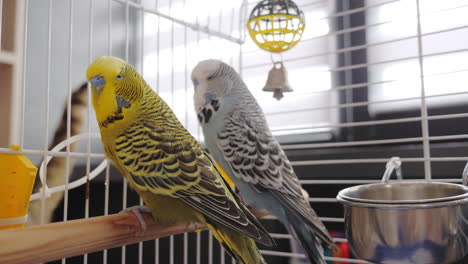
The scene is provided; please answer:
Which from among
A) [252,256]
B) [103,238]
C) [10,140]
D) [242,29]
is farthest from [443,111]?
[10,140]

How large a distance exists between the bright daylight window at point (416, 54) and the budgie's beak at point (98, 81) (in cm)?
93

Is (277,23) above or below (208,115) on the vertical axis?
above

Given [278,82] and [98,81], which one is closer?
[98,81]

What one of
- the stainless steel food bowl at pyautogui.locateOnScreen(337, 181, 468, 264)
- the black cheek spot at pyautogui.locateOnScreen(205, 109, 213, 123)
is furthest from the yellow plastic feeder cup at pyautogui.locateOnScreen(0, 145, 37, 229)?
the stainless steel food bowl at pyautogui.locateOnScreen(337, 181, 468, 264)

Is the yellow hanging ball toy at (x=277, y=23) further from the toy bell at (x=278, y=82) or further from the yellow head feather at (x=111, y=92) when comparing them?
the yellow head feather at (x=111, y=92)

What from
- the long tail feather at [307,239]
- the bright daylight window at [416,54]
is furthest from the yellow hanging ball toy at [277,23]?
the long tail feather at [307,239]

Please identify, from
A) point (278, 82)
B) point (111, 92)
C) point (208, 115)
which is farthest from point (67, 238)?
point (278, 82)

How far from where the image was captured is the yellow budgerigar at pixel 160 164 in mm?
706

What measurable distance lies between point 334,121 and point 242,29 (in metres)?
0.55

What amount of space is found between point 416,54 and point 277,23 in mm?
745

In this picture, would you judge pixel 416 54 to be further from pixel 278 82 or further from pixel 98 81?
pixel 98 81

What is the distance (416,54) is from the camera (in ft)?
4.80

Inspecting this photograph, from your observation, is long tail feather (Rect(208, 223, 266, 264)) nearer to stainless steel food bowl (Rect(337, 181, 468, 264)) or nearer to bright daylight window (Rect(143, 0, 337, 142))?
stainless steel food bowl (Rect(337, 181, 468, 264))

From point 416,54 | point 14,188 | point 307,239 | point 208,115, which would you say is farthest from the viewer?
point 416,54
